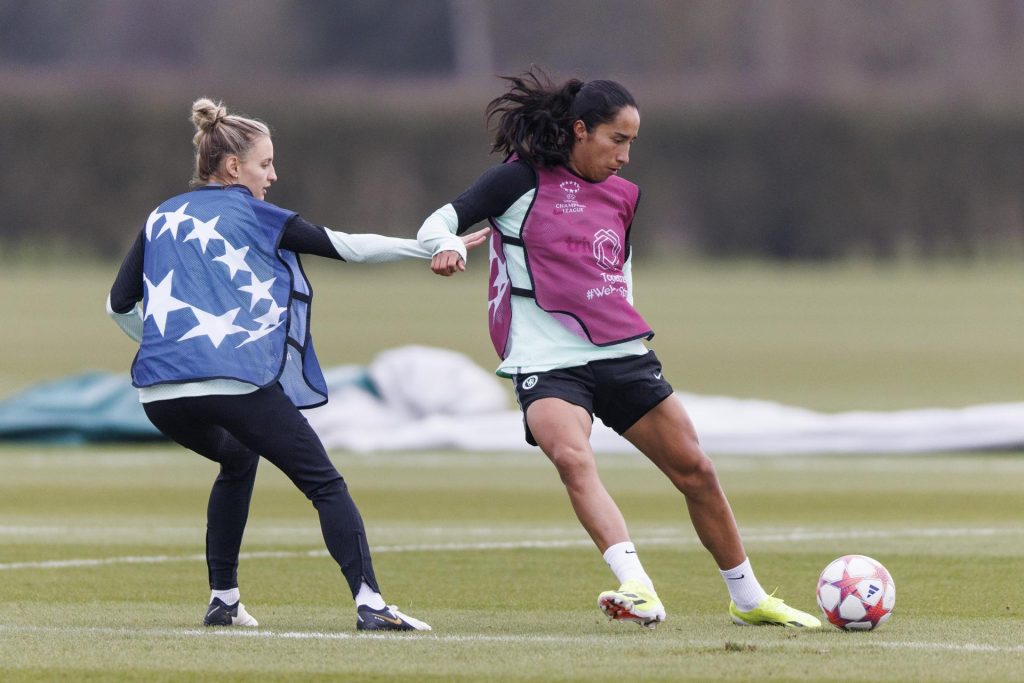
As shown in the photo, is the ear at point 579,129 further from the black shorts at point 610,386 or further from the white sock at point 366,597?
the white sock at point 366,597

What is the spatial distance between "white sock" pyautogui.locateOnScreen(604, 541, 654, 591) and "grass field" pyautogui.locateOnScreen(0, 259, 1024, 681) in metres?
0.23

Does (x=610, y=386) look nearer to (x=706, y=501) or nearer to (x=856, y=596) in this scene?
(x=706, y=501)

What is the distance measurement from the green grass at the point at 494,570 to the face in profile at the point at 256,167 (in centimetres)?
166

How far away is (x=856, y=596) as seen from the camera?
23.9 feet

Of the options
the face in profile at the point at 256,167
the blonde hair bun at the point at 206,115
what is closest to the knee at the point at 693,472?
the face in profile at the point at 256,167

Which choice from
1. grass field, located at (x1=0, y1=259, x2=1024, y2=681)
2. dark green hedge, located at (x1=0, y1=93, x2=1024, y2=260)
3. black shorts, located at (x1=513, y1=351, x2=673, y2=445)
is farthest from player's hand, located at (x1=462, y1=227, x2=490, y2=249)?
dark green hedge, located at (x1=0, y1=93, x2=1024, y2=260)

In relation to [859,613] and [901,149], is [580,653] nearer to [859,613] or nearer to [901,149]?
[859,613]

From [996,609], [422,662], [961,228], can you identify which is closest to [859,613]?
[996,609]

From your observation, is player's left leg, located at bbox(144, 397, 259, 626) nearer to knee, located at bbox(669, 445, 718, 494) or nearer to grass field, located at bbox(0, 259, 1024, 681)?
grass field, located at bbox(0, 259, 1024, 681)

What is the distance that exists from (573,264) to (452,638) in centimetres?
145

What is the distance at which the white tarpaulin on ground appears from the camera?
56.7 feet

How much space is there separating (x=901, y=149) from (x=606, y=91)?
34.8 meters

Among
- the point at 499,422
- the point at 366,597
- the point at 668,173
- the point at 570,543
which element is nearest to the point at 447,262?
the point at 366,597

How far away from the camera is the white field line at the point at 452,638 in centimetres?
695
